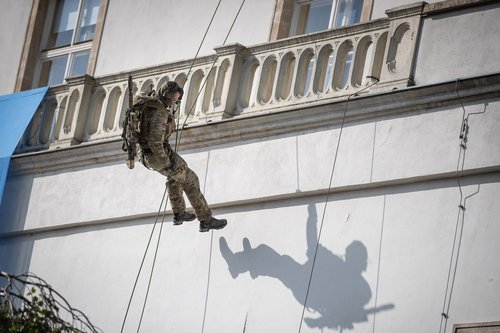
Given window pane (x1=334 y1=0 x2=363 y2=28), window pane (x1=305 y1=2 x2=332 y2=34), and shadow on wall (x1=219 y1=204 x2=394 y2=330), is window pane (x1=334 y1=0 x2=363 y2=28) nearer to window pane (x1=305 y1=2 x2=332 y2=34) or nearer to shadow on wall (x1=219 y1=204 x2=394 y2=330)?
window pane (x1=305 y1=2 x2=332 y2=34)

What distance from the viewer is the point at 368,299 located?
15.1 metres

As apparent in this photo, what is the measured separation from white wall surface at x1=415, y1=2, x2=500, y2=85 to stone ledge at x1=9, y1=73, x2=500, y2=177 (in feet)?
0.65

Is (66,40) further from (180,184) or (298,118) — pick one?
(298,118)

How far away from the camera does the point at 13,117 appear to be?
64.3ft

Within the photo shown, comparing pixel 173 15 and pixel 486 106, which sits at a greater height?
pixel 173 15

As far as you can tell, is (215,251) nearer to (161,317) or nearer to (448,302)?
(161,317)

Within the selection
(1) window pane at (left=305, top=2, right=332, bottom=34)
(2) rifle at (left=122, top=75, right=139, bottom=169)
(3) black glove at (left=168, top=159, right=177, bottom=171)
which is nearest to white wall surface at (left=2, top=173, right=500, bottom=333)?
(3) black glove at (left=168, top=159, right=177, bottom=171)

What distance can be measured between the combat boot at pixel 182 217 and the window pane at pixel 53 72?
5.65 metres

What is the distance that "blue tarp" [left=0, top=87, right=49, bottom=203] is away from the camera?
19.2m

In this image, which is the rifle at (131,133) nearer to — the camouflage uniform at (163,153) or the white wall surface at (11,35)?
the camouflage uniform at (163,153)

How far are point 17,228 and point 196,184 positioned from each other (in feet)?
12.3

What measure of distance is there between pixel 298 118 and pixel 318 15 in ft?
8.37

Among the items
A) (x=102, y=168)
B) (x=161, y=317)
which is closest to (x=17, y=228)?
(x=102, y=168)

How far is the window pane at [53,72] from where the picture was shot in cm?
2158
